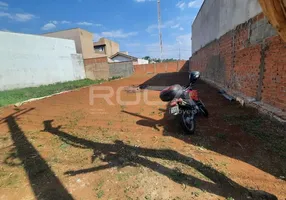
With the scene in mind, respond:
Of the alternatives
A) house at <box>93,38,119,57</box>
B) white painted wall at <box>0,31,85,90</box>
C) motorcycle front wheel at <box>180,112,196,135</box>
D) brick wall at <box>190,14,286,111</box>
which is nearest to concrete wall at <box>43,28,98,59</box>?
white painted wall at <box>0,31,85,90</box>

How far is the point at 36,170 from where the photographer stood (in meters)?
2.26

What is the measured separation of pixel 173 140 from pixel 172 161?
64 centimetres

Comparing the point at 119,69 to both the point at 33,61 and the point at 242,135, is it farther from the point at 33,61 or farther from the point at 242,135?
the point at 242,135

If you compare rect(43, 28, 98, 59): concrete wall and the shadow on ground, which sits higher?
rect(43, 28, 98, 59): concrete wall

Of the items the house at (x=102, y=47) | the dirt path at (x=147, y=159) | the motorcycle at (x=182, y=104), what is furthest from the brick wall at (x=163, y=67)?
the motorcycle at (x=182, y=104)

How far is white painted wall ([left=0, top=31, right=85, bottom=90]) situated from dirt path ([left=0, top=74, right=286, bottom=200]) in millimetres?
11075

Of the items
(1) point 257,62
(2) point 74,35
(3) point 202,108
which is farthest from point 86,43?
(1) point 257,62

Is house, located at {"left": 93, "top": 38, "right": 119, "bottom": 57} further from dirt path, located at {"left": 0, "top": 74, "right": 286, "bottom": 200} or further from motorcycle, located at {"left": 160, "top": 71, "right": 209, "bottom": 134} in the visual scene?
motorcycle, located at {"left": 160, "top": 71, "right": 209, "bottom": 134}

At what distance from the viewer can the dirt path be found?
1.78m

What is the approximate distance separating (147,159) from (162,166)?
27 centimetres

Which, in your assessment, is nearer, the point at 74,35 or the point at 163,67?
the point at 163,67

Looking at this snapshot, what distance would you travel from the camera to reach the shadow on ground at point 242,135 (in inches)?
86.0

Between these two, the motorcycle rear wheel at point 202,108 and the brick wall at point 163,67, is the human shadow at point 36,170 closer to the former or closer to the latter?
the motorcycle rear wheel at point 202,108

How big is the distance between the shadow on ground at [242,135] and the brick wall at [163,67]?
18930mm
